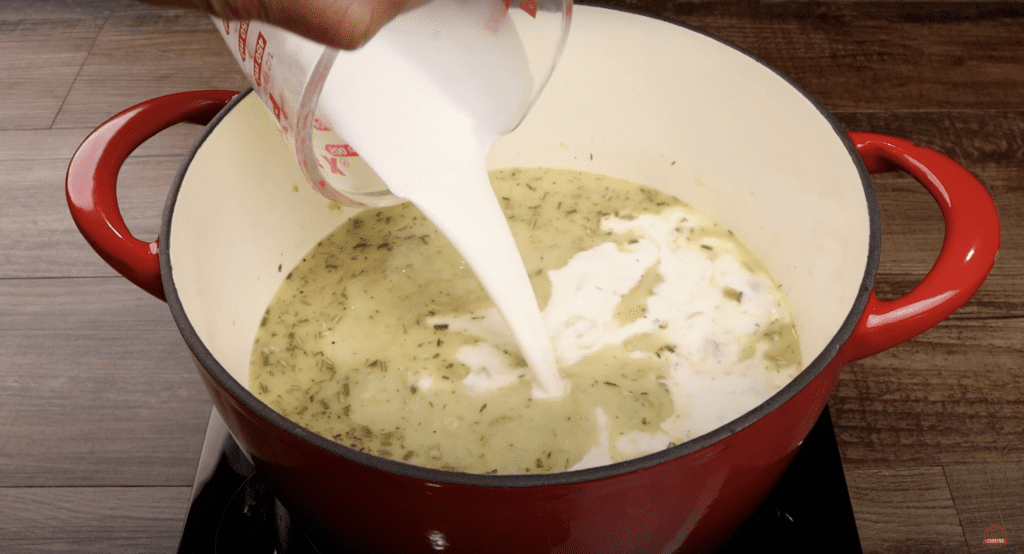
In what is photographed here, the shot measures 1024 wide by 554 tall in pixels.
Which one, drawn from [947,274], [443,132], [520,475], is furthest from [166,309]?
[947,274]

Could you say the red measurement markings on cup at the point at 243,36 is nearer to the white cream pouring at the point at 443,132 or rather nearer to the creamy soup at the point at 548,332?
the white cream pouring at the point at 443,132

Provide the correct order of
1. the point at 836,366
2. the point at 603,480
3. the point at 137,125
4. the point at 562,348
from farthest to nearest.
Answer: the point at 562,348 < the point at 137,125 < the point at 836,366 < the point at 603,480

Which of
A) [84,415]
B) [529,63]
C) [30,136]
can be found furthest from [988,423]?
[30,136]

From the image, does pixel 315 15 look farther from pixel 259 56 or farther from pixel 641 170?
pixel 641 170

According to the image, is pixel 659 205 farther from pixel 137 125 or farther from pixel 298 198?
pixel 137 125

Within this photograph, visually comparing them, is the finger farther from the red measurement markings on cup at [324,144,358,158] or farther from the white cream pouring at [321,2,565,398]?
the red measurement markings on cup at [324,144,358,158]

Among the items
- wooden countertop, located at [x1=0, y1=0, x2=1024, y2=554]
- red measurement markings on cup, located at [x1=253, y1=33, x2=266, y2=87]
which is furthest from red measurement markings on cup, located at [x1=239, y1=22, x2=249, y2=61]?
wooden countertop, located at [x1=0, y1=0, x2=1024, y2=554]

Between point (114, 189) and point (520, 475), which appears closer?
point (520, 475)
